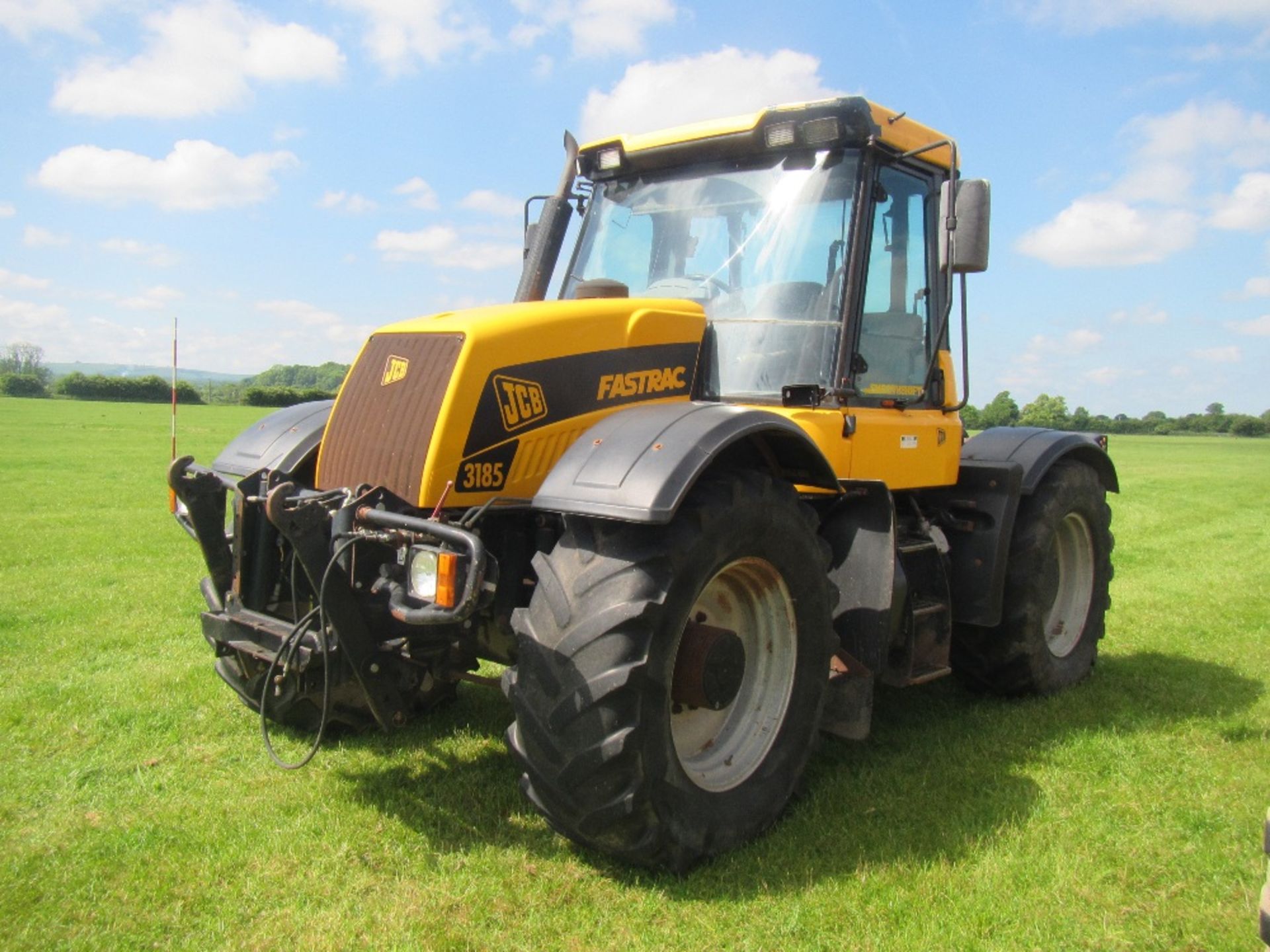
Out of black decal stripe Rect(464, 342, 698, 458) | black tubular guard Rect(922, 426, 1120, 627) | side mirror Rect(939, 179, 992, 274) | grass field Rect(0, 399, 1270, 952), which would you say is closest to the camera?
grass field Rect(0, 399, 1270, 952)

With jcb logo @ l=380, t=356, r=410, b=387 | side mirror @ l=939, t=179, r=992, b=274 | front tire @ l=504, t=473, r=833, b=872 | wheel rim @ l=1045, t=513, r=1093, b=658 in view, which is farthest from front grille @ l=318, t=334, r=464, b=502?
wheel rim @ l=1045, t=513, r=1093, b=658

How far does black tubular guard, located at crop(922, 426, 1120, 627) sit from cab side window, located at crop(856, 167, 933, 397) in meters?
0.71

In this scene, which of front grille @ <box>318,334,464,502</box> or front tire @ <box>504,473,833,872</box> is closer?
front tire @ <box>504,473,833,872</box>

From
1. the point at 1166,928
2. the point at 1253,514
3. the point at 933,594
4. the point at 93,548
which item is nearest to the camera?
the point at 1166,928

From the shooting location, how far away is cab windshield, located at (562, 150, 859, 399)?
464cm

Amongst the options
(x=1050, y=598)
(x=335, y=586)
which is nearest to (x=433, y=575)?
(x=335, y=586)

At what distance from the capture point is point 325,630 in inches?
143

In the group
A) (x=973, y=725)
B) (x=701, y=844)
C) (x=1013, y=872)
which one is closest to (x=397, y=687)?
(x=701, y=844)

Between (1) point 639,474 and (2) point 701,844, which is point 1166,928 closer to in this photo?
(2) point 701,844

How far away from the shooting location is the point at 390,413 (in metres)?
4.04

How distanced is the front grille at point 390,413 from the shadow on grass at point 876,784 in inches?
50.0

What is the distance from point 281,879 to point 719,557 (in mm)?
1828

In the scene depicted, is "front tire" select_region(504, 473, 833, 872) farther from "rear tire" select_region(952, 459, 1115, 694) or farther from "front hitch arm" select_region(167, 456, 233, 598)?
"rear tire" select_region(952, 459, 1115, 694)

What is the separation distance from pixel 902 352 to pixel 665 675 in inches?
98.6
